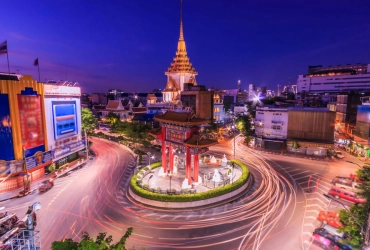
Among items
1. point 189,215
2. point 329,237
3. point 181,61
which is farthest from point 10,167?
point 181,61

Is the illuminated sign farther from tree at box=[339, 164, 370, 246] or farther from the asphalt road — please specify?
tree at box=[339, 164, 370, 246]

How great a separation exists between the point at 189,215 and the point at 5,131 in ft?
78.4

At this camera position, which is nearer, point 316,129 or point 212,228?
point 212,228

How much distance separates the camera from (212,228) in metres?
20.1

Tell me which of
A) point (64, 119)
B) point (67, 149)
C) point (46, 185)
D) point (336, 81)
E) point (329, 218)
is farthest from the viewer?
point (336, 81)

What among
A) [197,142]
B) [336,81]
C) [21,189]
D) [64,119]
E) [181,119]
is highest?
[336,81]

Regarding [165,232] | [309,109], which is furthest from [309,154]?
[165,232]

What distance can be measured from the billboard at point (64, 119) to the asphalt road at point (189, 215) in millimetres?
6828

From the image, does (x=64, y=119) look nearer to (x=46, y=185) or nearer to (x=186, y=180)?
(x=46, y=185)

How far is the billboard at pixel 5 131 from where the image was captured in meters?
26.8

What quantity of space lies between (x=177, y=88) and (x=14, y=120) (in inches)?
A: 2330

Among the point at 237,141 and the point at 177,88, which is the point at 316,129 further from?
the point at 177,88

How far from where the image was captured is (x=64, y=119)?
35.9 metres

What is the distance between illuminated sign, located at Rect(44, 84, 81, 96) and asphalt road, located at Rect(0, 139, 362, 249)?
12.6 metres
